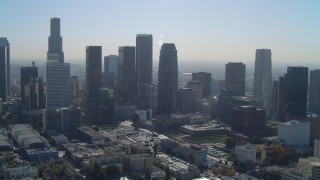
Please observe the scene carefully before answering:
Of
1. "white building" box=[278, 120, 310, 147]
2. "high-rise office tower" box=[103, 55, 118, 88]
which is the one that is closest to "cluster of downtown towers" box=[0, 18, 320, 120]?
"high-rise office tower" box=[103, 55, 118, 88]

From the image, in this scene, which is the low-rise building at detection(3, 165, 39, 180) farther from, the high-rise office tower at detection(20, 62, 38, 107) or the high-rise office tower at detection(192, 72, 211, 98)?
the high-rise office tower at detection(192, 72, 211, 98)

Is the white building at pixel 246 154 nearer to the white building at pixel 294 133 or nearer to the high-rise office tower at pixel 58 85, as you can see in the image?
the white building at pixel 294 133

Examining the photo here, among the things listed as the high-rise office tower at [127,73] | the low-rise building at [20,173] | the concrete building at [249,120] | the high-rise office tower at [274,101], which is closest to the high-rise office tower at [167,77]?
the high-rise office tower at [127,73]

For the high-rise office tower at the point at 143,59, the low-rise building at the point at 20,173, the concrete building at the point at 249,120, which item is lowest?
the low-rise building at the point at 20,173

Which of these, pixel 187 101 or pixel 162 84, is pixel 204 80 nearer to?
pixel 187 101

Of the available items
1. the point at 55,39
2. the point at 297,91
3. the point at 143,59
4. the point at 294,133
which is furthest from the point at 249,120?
the point at 55,39

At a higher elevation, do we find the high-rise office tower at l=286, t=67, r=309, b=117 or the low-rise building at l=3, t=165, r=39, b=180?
the high-rise office tower at l=286, t=67, r=309, b=117
